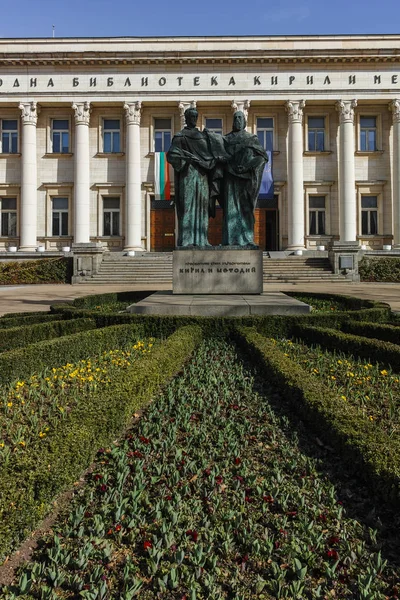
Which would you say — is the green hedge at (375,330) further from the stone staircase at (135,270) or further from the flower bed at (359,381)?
the stone staircase at (135,270)

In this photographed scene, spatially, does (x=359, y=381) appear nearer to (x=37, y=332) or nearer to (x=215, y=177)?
(x=37, y=332)

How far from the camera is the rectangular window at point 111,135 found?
115 ft

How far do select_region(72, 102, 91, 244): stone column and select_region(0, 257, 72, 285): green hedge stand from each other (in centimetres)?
661

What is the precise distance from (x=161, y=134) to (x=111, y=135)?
3.67 metres

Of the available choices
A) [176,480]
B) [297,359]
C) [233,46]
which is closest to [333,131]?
[233,46]

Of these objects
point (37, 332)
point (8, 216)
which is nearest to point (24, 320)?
point (37, 332)

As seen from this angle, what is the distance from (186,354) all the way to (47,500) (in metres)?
4.24

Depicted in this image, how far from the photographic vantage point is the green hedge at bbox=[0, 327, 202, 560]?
2455 millimetres

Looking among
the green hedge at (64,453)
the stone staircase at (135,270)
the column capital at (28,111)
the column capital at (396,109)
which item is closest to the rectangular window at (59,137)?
the column capital at (28,111)

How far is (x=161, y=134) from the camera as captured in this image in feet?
115

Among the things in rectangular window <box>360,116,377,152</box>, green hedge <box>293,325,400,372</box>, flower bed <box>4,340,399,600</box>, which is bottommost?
flower bed <box>4,340,399,600</box>

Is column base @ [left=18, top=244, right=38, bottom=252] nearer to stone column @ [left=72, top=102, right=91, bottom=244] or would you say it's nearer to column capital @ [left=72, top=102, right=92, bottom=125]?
stone column @ [left=72, top=102, right=91, bottom=244]

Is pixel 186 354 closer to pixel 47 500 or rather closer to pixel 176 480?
pixel 176 480

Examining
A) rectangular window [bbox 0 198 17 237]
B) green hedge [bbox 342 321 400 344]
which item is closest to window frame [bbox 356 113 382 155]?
rectangular window [bbox 0 198 17 237]
